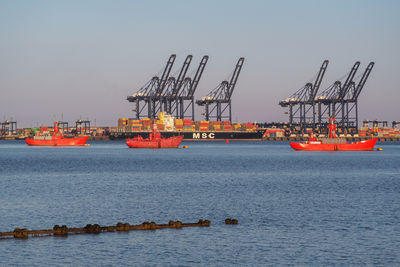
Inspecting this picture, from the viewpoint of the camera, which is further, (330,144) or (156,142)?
(156,142)

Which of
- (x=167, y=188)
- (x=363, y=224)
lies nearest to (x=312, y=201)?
(x=363, y=224)

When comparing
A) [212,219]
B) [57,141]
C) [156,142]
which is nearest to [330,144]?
[156,142]

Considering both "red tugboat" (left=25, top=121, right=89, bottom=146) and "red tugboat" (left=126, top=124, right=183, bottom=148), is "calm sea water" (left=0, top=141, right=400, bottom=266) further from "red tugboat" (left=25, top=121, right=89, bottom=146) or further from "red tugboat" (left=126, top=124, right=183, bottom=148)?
"red tugboat" (left=25, top=121, right=89, bottom=146)

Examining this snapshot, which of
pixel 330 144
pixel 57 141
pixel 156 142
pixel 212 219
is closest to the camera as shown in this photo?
pixel 212 219

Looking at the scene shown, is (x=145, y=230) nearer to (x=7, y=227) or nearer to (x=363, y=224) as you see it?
(x=7, y=227)

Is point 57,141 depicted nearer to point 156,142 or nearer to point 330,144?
point 156,142

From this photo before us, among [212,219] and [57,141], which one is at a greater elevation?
[57,141]

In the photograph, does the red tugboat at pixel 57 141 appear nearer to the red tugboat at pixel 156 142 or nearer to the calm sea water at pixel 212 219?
the red tugboat at pixel 156 142

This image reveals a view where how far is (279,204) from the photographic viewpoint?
1645 inches

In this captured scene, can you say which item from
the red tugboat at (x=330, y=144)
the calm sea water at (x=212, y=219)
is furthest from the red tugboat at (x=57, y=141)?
the calm sea water at (x=212, y=219)

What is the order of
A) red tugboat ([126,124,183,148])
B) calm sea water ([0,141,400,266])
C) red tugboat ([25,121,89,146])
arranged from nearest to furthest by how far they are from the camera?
calm sea water ([0,141,400,266]) < red tugboat ([126,124,183,148]) < red tugboat ([25,121,89,146])

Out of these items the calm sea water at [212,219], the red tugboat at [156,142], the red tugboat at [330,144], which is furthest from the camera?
the red tugboat at [156,142]

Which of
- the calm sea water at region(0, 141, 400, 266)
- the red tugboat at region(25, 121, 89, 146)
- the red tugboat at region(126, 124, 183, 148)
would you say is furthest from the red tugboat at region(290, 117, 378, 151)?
the red tugboat at region(25, 121, 89, 146)

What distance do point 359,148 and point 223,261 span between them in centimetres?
11617
